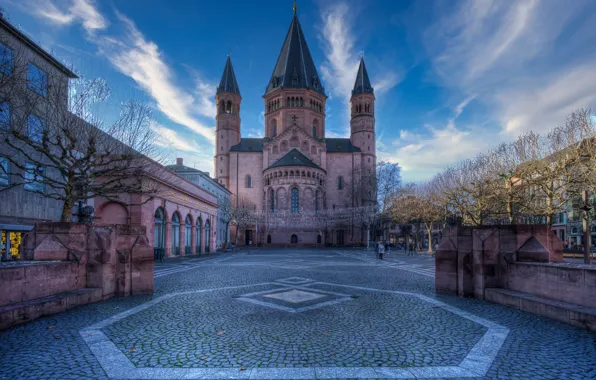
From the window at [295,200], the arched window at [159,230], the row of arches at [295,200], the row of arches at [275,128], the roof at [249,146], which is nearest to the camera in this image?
the arched window at [159,230]

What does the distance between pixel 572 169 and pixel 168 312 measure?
23143mm

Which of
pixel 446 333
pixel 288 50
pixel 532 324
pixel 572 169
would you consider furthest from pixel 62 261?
pixel 288 50

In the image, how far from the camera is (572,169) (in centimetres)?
1961

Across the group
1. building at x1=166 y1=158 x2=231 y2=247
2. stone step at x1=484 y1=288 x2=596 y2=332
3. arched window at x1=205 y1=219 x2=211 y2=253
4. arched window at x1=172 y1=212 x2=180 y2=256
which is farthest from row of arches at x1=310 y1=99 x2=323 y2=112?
stone step at x1=484 y1=288 x2=596 y2=332

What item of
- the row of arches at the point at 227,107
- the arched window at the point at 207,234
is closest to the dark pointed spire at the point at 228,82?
the row of arches at the point at 227,107

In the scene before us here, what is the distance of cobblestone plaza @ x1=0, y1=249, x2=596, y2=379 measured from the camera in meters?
4.38

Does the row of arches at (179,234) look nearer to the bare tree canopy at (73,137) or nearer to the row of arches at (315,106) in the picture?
the bare tree canopy at (73,137)

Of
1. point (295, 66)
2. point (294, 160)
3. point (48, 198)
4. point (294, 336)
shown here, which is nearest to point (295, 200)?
point (294, 160)

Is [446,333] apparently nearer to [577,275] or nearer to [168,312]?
[577,275]

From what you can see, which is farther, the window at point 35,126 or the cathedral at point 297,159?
the cathedral at point 297,159

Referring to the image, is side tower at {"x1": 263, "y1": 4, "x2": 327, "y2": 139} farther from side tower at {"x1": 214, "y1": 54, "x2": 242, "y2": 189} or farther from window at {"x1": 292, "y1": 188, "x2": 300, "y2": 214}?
window at {"x1": 292, "y1": 188, "x2": 300, "y2": 214}

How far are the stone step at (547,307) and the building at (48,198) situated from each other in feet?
45.7

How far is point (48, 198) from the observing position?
22.3 m

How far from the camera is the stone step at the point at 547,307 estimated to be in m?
6.09
